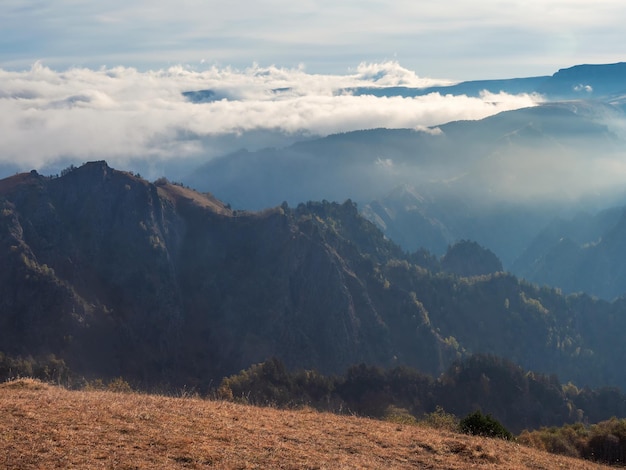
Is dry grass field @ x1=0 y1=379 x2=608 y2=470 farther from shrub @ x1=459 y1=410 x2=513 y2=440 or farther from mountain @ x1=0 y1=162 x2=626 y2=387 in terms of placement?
mountain @ x1=0 y1=162 x2=626 y2=387

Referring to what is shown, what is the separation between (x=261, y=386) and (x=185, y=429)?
2547 inches

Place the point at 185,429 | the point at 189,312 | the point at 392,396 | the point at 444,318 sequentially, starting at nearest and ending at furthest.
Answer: the point at 185,429
the point at 392,396
the point at 189,312
the point at 444,318

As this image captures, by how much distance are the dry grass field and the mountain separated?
96.9 m

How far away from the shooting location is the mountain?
12912cm

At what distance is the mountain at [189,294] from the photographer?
424ft

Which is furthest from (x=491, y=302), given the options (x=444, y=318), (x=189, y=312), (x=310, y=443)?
(x=310, y=443)

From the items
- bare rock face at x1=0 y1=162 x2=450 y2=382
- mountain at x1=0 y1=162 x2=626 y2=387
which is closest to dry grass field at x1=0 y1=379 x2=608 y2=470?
mountain at x1=0 y1=162 x2=626 y2=387

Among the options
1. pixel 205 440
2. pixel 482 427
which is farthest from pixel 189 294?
pixel 205 440

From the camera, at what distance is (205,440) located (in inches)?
942

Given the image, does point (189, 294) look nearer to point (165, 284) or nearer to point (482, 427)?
point (165, 284)

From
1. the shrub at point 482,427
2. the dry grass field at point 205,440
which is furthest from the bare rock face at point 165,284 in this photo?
the shrub at point 482,427

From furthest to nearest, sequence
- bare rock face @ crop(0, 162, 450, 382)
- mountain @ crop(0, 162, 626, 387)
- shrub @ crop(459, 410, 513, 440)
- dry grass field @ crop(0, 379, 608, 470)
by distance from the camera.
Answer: mountain @ crop(0, 162, 626, 387) → bare rock face @ crop(0, 162, 450, 382) → shrub @ crop(459, 410, 513, 440) → dry grass field @ crop(0, 379, 608, 470)

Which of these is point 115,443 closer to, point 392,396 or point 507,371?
point 392,396

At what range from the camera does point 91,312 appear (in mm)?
131625
